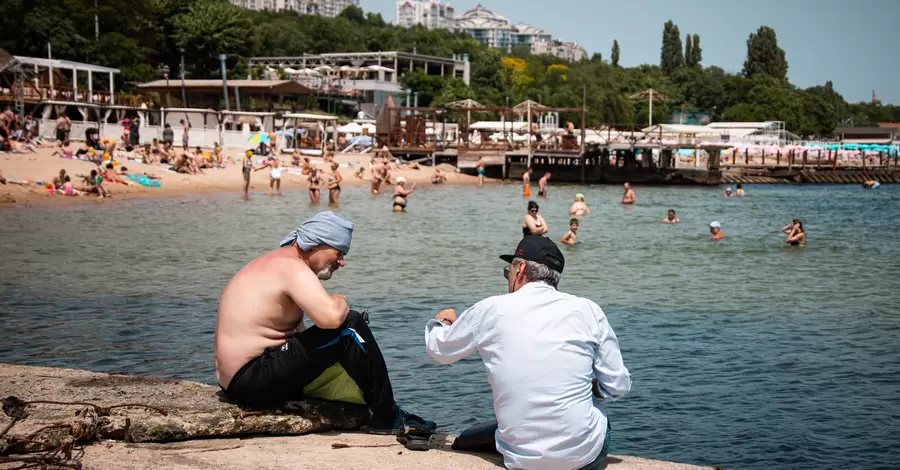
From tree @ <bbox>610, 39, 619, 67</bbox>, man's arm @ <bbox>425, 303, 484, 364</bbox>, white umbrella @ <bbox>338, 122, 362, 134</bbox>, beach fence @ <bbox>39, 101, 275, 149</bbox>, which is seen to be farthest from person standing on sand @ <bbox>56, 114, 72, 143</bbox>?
tree @ <bbox>610, 39, 619, 67</bbox>

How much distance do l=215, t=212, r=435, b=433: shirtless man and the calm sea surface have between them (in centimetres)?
202

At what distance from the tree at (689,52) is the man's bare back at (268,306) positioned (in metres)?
152

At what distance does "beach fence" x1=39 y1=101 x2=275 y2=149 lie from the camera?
38281 millimetres

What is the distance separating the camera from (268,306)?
451 cm

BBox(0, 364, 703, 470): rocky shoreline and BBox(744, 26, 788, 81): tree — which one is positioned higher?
BBox(744, 26, 788, 81): tree

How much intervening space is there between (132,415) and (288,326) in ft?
3.04

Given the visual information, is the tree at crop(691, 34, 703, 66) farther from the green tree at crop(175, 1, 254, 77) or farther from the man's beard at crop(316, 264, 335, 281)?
the man's beard at crop(316, 264, 335, 281)

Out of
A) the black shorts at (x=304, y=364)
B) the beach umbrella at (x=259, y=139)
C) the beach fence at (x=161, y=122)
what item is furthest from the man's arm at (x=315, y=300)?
the beach umbrella at (x=259, y=139)

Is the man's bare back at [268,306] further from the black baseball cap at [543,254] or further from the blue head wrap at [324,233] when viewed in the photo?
the black baseball cap at [543,254]

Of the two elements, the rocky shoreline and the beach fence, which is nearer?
the rocky shoreline

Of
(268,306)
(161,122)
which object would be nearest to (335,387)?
(268,306)

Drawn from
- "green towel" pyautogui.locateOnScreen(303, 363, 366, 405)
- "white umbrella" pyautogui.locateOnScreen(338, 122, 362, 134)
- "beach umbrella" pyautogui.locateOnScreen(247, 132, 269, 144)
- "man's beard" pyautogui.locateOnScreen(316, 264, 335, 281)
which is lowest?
"green towel" pyautogui.locateOnScreen(303, 363, 366, 405)

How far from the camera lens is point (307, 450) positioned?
4488 millimetres

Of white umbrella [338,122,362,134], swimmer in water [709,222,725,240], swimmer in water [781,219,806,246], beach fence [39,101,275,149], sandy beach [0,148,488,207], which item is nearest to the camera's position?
swimmer in water [781,219,806,246]
